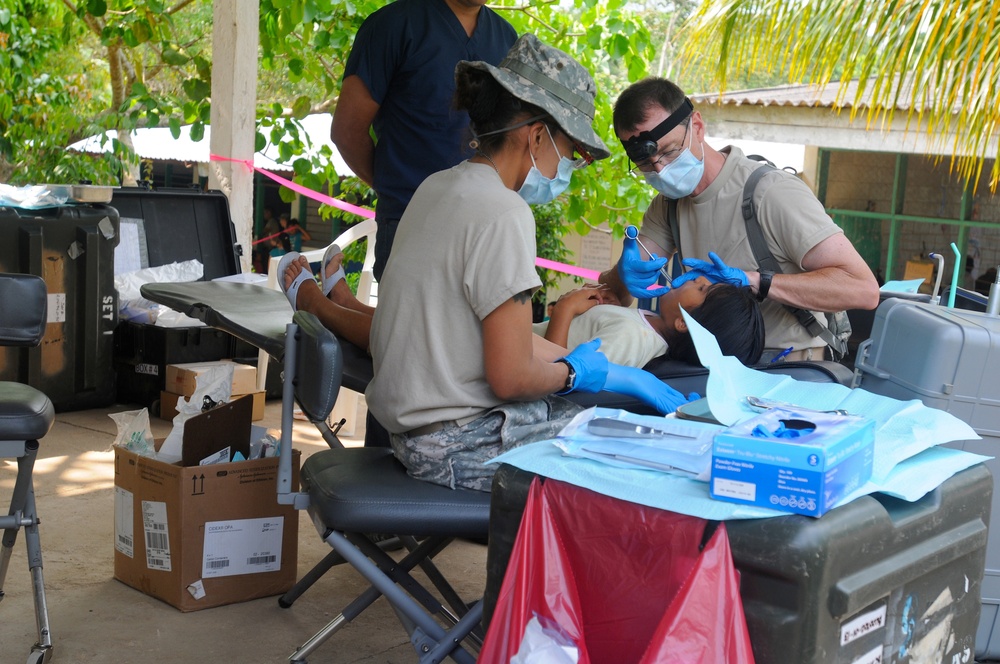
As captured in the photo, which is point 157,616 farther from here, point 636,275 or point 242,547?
point 636,275

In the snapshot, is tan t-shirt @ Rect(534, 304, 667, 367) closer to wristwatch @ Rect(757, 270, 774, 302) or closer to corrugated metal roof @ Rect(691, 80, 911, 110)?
wristwatch @ Rect(757, 270, 774, 302)

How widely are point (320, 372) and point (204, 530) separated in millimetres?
863

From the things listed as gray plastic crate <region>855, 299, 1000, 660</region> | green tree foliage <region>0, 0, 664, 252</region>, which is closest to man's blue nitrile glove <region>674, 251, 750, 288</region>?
gray plastic crate <region>855, 299, 1000, 660</region>

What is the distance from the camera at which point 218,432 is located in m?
2.78

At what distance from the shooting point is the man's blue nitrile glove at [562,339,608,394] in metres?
2.22

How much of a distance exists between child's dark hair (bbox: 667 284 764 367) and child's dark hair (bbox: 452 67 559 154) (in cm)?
71

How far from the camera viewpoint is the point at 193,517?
2.66 m

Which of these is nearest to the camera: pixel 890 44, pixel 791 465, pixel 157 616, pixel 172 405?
pixel 791 465

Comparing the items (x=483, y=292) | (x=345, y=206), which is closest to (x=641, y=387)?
(x=483, y=292)

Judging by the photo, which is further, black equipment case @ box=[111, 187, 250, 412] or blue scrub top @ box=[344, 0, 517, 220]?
black equipment case @ box=[111, 187, 250, 412]

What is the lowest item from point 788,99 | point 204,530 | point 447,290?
point 204,530

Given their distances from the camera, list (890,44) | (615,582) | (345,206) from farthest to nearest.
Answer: (345,206)
(890,44)
(615,582)

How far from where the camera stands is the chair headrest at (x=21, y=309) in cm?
240

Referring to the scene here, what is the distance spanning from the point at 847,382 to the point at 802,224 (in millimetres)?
467
